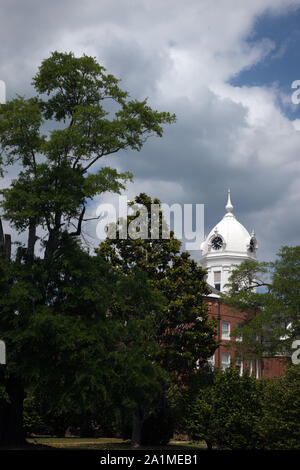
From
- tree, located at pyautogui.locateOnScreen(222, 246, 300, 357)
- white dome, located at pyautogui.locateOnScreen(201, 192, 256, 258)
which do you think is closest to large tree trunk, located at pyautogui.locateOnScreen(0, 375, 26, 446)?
tree, located at pyautogui.locateOnScreen(222, 246, 300, 357)

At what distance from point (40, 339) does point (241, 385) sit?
10047 mm

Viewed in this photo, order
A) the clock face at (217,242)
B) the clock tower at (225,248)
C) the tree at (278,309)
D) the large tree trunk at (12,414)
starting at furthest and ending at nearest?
the clock face at (217,242) → the clock tower at (225,248) → the tree at (278,309) → the large tree trunk at (12,414)

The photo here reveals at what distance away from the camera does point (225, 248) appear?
10212 cm

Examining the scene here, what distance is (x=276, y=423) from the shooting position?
2356 cm

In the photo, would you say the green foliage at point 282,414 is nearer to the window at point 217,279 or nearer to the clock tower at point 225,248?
the clock tower at point 225,248

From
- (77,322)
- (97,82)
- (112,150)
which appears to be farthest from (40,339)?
(97,82)

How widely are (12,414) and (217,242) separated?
257 feet

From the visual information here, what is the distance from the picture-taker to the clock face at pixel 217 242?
103m

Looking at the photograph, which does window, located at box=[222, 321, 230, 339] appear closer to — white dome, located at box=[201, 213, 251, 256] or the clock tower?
the clock tower

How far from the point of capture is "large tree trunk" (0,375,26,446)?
87.7ft

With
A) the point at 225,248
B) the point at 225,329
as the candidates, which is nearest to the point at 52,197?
the point at 225,329

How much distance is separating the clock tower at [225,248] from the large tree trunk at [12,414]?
2927 inches

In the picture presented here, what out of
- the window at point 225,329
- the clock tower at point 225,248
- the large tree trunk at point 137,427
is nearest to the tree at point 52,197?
the large tree trunk at point 137,427
